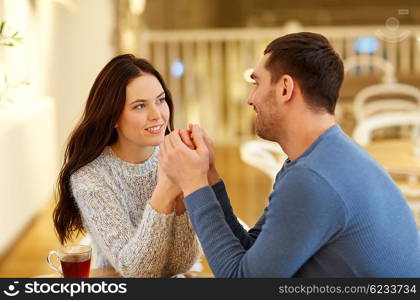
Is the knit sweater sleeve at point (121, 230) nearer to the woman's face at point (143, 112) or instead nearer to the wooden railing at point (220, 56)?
the woman's face at point (143, 112)

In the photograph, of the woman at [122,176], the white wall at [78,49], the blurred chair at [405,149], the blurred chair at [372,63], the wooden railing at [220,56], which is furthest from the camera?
the wooden railing at [220,56]

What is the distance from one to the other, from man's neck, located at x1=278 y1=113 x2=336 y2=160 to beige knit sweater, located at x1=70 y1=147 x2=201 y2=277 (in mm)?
316

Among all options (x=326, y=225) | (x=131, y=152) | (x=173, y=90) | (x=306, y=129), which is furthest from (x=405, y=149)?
(x=173, y=90)

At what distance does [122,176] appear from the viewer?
5.52ft

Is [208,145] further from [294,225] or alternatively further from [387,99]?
[387,99]

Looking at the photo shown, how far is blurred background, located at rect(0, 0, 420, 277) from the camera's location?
3.81 m

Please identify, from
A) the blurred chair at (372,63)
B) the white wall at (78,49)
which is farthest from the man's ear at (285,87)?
the blurred chair at (372,63)

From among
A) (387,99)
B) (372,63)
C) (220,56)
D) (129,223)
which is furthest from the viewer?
(220,56)

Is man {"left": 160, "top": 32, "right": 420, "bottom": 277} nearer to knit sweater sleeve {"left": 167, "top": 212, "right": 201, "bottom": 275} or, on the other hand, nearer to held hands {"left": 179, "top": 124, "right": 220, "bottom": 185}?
held hands {"left": 179, "top": 124, "right": 220, "bottom": 185}

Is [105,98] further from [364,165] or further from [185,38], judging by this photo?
[185,38]

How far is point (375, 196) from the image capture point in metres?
1.27

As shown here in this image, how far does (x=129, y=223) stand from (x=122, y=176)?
13 cm

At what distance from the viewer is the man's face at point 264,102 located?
134 cm

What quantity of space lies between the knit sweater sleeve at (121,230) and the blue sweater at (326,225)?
20cm
